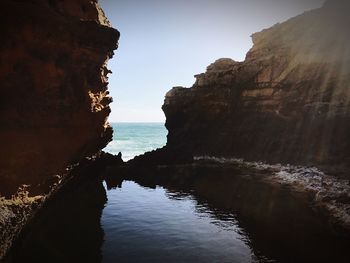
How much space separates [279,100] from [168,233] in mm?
32556

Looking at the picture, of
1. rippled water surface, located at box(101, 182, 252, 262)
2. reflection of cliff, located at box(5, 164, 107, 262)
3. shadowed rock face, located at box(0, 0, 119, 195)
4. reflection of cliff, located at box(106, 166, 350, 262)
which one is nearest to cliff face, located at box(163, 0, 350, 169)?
reflection of cliff, located at box(106, 166, 350, 262)

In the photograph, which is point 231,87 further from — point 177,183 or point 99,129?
point 99,129

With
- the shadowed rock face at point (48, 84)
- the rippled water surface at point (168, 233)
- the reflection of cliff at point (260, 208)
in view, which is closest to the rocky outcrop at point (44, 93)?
the shadowed rock face at point (48, 84)

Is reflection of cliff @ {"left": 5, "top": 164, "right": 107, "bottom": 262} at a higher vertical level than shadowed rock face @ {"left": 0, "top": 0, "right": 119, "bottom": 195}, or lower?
lower

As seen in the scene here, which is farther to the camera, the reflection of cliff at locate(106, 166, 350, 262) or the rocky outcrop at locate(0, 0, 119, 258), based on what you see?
the reflection of cliff at locate(106, 166, 350, 262)

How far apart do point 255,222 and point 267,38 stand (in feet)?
129

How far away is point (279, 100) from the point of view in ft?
145

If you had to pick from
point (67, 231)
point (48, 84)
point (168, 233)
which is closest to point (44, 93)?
point (48, 84)

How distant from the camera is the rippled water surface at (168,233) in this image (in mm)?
14602

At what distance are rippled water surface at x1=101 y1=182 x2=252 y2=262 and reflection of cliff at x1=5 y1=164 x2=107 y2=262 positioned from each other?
0.73 meters

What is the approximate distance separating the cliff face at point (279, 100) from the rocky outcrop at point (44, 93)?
87.8ft

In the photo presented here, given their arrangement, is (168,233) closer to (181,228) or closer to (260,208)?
(181,228)

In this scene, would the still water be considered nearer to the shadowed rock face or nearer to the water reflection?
the water reflection

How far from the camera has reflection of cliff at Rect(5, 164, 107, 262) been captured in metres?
14.2
